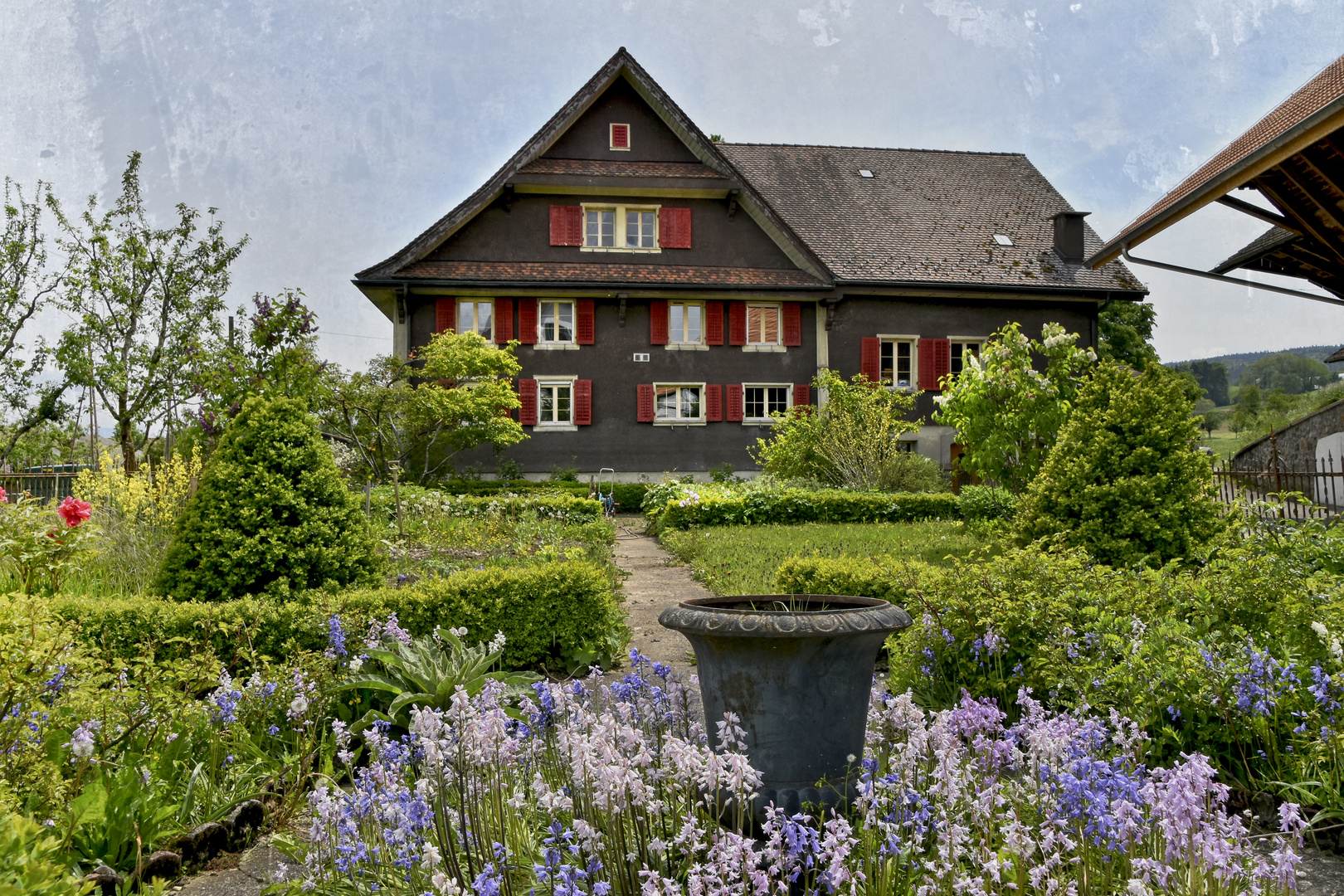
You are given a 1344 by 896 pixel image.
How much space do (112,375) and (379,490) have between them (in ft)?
31.9

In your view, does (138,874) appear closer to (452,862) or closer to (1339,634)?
(452,862)

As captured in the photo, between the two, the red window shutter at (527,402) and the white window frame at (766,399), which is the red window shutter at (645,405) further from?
the red window shutter at (527,402)

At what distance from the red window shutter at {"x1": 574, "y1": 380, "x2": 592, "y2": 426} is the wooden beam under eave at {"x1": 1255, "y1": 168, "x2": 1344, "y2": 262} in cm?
1493

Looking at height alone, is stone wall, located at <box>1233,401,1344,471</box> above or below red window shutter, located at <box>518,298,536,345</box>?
below

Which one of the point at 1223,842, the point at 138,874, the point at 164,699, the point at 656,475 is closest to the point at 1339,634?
the point at 1223,842

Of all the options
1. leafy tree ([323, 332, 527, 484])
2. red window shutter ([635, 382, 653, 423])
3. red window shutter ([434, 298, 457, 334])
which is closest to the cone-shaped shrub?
leafy tree ([323, 332, 527, 484])

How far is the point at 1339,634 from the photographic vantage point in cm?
354

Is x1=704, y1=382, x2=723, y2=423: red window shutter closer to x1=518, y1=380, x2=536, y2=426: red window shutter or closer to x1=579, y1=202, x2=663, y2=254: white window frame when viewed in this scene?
x1=579, y1=202, x2=663, y2=254: white window frame

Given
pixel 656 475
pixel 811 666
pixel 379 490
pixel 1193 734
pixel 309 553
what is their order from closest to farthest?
pixel 811 666 → pixel 1193 734 → pixel 309 553 → pixel 379 490 → pixel 656 475

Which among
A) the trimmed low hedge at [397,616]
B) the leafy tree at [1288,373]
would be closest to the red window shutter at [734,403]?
the trimmed low hedge at [397,616]

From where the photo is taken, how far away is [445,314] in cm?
2127

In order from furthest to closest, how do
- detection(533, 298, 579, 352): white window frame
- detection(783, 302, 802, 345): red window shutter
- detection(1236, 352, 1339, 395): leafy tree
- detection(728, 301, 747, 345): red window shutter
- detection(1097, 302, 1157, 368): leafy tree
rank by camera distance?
1. detection(1236, 352, 1339, 395): leafy tree
2. detection(1097, 302, 1157, 368): leafy tree
3. detection(783, 302, 802, 345): red window shutter
4. detection(728, 301, 747, 345): red window shutter
5. detection(533, 298, 579, 352): white window frame

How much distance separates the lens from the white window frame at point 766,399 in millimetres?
22188

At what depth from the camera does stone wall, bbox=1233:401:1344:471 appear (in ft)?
62.3
